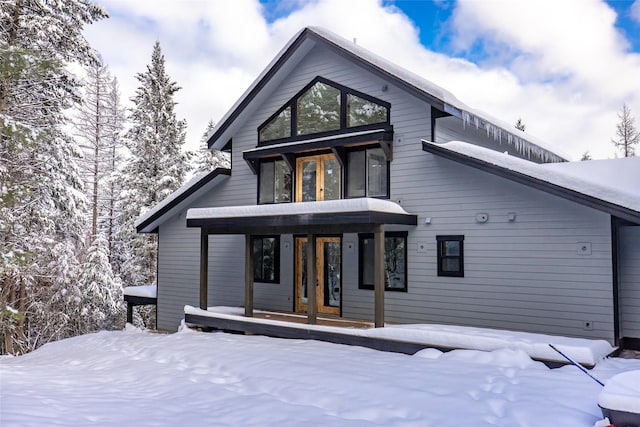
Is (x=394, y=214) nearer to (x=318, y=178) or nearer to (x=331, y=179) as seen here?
(x=331, y=179)

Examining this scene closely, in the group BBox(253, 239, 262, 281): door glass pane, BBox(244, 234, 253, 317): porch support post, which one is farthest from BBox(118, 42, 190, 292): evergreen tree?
BBox(244, 234, 253, 317): porch support post

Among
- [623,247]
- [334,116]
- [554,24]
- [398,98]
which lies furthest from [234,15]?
[623,247]

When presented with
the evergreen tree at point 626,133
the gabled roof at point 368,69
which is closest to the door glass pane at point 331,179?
the gabled roof at point 368,69

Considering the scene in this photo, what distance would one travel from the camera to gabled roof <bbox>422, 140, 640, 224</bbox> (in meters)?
6.81

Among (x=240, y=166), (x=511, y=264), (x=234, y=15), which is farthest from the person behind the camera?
(x=234, y=15)

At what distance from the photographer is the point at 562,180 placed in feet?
25.0

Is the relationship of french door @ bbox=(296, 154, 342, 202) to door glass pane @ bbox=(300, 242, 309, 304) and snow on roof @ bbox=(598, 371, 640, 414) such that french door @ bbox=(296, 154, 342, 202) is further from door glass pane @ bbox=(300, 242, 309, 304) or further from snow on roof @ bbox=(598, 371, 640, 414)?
snow on roof @ bbox=(598, 371, 640, 414)

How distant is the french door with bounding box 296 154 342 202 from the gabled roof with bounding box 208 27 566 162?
201cm

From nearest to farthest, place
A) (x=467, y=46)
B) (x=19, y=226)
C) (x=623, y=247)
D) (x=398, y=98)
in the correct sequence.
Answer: (x=623, y=247), (x=398, y=98), (x=19, y=226), (x=467, y=46)

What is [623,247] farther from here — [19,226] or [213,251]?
[19,226]

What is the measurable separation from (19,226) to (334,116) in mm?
10635

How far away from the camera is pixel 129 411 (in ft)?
15.5

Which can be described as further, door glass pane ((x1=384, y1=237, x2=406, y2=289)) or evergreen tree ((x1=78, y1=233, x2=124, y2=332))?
evergreen tree ((x1=78, y1=233, x2=124, y2=332))

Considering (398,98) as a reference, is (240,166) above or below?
below
